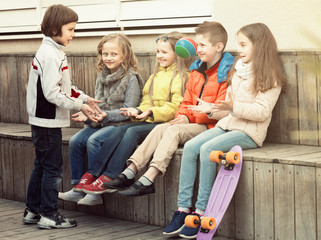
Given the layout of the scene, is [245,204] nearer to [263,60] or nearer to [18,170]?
[263,60]

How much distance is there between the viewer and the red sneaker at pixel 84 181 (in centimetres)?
382

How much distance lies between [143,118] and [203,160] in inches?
32.2

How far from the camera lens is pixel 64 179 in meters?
4.46

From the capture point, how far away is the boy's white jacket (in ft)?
11.3

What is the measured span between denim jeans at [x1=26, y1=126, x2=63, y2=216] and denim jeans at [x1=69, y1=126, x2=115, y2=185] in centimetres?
34

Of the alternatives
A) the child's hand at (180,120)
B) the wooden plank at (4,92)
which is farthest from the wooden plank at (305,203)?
the wooden plank at (4,92)

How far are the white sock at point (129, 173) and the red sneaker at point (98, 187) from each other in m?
0.16

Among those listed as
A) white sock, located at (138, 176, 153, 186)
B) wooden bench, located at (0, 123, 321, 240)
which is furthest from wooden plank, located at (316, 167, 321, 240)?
white sock, located at (138, 176, 153, 186)

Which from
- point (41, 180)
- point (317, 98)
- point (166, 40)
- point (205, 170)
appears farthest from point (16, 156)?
point (317, 98)

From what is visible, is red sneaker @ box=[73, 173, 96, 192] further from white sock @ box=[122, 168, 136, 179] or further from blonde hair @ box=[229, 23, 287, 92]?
blonde hair @ box=[229, 23, 287, 92]

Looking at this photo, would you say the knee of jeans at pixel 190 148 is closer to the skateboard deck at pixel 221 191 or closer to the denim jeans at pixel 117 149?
the skateboard deck at pixel 221 191

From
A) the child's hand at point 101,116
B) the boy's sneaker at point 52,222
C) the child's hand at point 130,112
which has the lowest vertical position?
the boy's sneaker at point 52,222

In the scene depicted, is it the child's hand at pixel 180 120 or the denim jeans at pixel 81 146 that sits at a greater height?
the child's hand at pixel 180 120

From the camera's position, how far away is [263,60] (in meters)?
3.45
